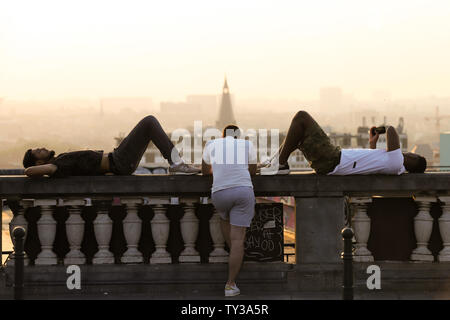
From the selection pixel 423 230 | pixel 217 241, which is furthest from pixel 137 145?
pixel 423 230

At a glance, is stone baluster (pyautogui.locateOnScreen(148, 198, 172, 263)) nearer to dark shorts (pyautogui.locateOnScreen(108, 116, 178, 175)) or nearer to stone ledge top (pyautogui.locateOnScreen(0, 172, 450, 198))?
stone ledge top (pyautogui.locateOnScreen(0, 172, 450, 198))

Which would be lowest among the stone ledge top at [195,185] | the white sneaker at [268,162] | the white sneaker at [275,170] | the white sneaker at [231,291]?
the white sneaker at [231,291]

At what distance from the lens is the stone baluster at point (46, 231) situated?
29.5 feet

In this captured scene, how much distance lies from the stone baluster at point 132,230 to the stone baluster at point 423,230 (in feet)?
9.99

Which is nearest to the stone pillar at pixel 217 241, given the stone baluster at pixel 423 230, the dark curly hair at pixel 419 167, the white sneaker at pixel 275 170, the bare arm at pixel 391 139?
the white sneaker at pixel 275 170

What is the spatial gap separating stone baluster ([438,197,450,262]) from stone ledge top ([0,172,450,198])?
0.17m

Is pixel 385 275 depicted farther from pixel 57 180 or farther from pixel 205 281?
pixel 57 180

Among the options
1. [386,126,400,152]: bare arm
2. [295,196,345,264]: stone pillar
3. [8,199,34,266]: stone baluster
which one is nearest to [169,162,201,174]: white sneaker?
[295,196,345,264]: stone pillar

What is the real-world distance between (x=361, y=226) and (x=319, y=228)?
0.51 meters

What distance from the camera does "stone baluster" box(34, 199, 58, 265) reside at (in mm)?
8984

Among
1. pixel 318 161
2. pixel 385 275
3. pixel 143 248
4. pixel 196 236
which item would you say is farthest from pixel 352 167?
pixel 143 248

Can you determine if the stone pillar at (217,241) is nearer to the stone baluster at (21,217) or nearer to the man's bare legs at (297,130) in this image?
the man's bare legs at (297,130)

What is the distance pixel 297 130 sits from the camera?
28.8 feet

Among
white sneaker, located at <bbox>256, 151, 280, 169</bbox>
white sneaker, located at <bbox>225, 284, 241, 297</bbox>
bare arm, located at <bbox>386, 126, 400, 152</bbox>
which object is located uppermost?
bare arm, located at <bbox>386, 126, 400, 152</bbox>
